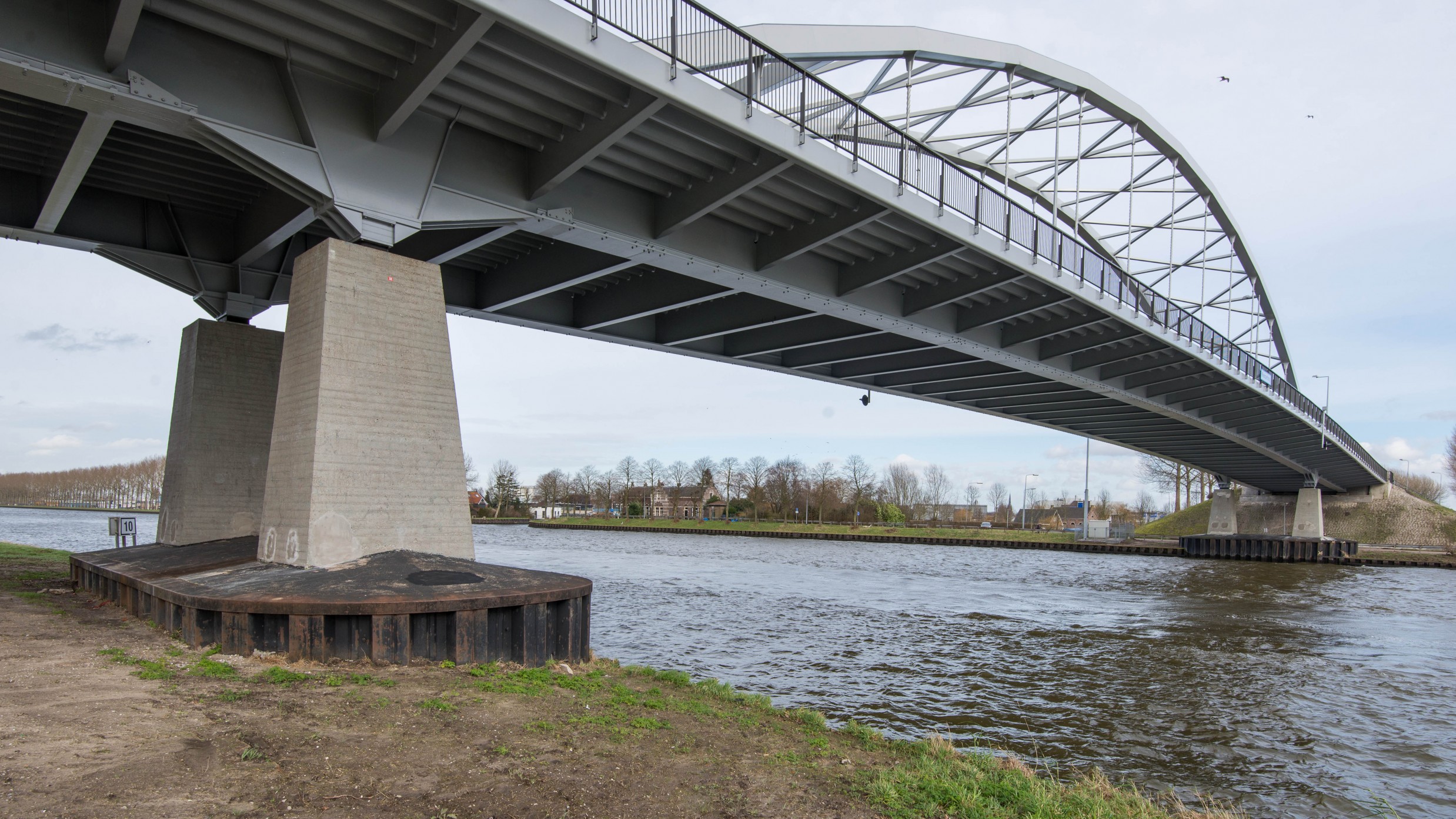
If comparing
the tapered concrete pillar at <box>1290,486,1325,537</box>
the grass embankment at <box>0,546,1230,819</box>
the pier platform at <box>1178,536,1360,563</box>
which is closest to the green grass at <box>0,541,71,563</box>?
the grass embankment at <box>0,546,1230,819</box>

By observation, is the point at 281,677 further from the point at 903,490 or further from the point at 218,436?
the point at 903,490

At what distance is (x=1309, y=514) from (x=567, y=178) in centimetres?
6927

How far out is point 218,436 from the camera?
15828 millimetres

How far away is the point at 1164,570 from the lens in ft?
157

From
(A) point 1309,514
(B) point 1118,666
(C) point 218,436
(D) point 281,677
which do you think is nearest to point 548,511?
(A) point 1309,514

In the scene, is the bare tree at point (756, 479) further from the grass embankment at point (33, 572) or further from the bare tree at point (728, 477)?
the grass embankment at point (33, 572)

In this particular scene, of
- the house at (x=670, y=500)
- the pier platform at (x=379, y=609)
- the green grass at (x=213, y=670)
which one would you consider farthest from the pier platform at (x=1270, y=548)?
the house at (x=670, y=500)

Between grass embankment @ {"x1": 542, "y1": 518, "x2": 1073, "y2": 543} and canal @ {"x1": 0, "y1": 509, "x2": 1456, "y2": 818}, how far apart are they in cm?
4332

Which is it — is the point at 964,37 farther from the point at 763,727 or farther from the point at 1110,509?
the point at 1110,509

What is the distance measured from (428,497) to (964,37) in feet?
59.6

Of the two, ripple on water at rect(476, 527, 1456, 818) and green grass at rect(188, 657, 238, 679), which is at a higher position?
green grass at rect(188, 657, 238, 679)

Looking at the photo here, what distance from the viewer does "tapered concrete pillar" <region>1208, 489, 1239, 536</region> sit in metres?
73.6

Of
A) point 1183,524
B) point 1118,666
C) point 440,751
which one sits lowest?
point 1118,666

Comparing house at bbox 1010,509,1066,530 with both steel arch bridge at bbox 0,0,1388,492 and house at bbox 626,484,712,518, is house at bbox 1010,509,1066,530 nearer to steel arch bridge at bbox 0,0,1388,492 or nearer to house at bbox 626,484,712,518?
house at bbox 626,484,712,518
